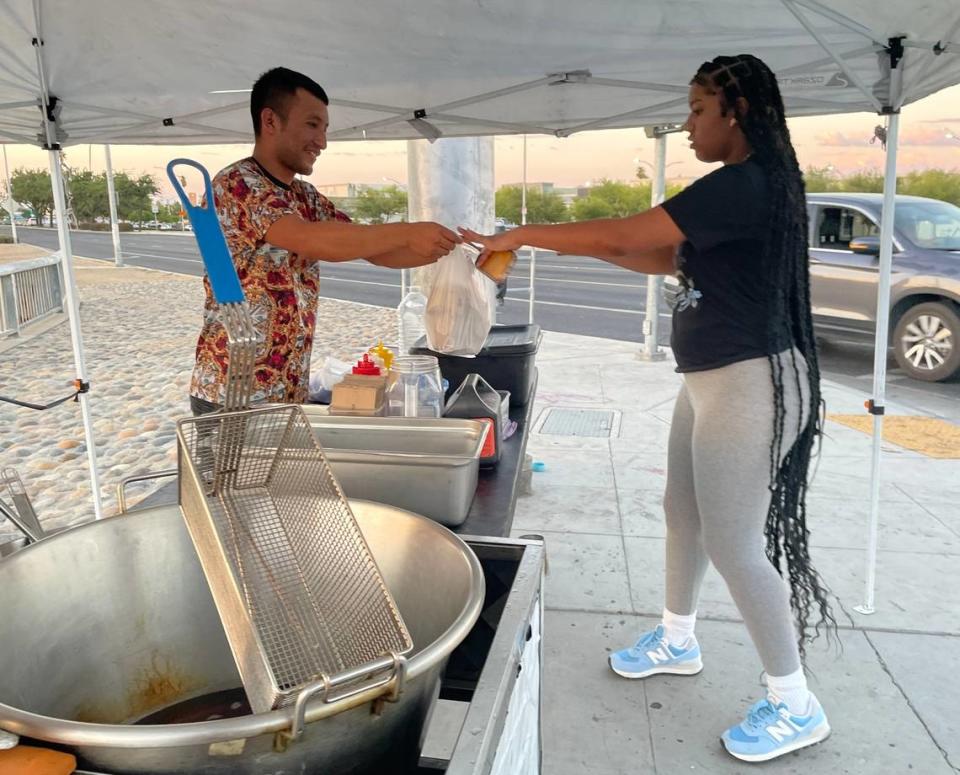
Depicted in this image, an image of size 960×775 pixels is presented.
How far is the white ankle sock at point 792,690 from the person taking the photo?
233 cm

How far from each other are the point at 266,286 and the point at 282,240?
177 mm

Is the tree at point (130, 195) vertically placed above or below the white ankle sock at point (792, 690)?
above

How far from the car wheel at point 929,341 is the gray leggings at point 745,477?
260 inches

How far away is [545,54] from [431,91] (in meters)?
0.71

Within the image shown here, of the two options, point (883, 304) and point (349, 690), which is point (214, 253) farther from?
point (883, 304)

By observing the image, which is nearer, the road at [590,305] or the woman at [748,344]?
the woman at [748,344]

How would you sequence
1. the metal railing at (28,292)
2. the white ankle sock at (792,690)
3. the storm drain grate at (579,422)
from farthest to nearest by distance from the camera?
the metal railing at (28,292), the storm drain grate at (579,422), the white ankle sock at (792,690)

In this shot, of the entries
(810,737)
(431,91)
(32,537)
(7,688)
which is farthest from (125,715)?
(431,91)

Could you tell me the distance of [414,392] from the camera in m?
2.20

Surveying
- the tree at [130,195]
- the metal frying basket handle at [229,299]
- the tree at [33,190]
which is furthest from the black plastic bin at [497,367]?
the tree at [33,190]

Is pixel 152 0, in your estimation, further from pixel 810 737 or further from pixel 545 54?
pixel 810 737

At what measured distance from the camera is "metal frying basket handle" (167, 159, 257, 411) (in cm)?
108

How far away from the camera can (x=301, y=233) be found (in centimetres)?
184

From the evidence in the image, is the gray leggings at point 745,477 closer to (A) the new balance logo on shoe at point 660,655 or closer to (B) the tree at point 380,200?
(A) the new balance logo on shoe at point 660,655
